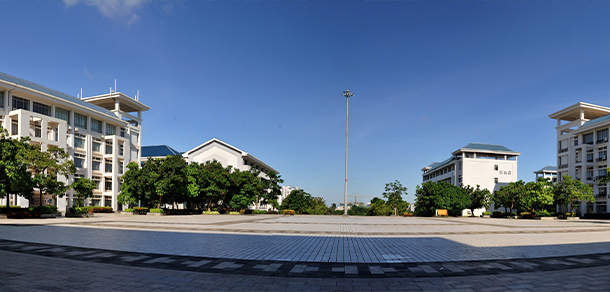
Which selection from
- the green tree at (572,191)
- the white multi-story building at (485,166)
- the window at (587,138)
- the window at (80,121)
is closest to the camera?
the green tree at (572,191)

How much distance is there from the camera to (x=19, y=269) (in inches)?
288

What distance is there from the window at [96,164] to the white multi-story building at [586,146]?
76823 millimetres

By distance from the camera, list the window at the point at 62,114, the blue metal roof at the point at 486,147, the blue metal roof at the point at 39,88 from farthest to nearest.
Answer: the blue metal roof at the point at 486,147, the window at the point at 62,114, the blue metal roof at the point at 39,88

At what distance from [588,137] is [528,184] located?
701 inches

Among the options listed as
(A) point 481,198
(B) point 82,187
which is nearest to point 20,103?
(B) point 82,187

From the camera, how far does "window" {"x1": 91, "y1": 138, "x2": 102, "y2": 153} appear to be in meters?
53.4

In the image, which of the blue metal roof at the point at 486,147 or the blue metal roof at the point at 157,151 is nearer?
the blue metal roof at the point at 486,147

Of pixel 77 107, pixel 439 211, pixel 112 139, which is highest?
pixel 77 107

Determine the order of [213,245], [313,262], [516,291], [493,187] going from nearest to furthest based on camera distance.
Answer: [516,291]
[313,262]
[213,245]
[493,187]

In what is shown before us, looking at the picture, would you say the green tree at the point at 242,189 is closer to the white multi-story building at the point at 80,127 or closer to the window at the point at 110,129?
the white multi-story building at the point at 80,127

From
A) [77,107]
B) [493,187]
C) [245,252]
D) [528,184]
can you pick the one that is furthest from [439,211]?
[77,107]

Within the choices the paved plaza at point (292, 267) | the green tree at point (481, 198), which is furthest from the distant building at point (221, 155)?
the paved plaza at point (292, 267)

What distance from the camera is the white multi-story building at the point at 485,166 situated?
7162 cm

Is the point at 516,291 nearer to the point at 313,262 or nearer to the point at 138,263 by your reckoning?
the point at 313,262
